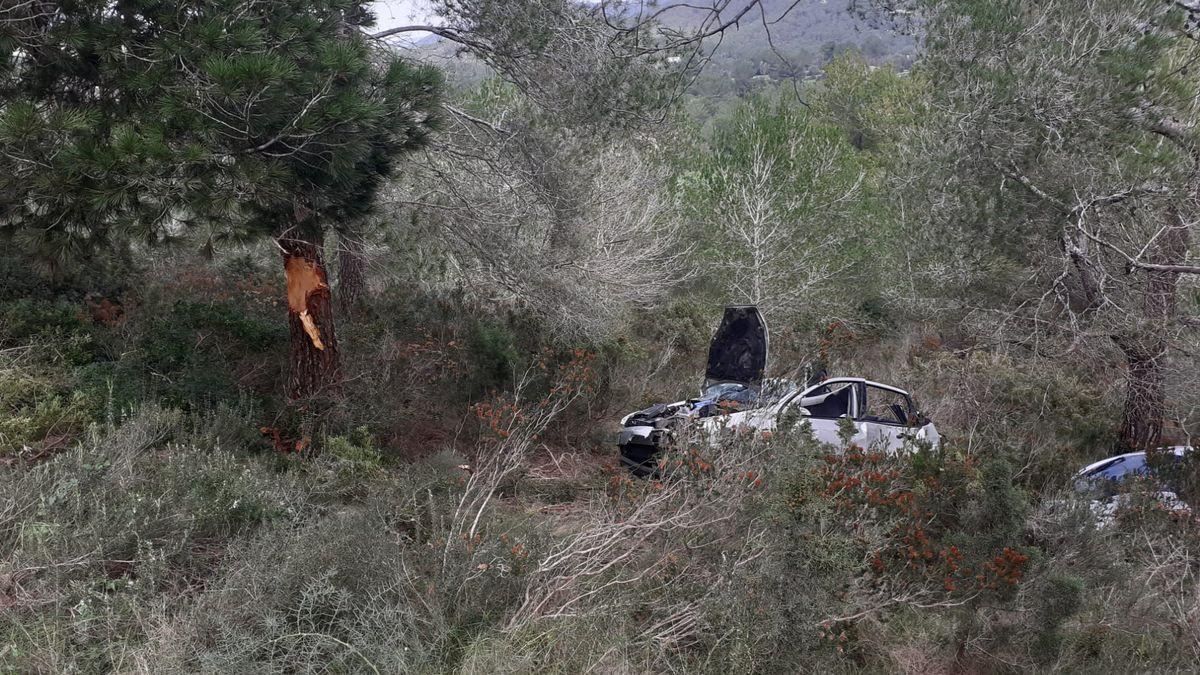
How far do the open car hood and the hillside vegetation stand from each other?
1280mm

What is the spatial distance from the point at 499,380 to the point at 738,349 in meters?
2.83

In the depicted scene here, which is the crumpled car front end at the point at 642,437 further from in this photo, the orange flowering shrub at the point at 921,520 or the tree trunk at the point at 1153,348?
the tree trunk at the point at 1153,348

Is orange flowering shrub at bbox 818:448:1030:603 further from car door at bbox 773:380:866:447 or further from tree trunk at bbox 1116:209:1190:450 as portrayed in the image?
tree trunk at bbox 1116:209:1190:450

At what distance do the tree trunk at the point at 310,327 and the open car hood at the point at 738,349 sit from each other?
4.01 meters

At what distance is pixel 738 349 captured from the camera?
32.1 ft

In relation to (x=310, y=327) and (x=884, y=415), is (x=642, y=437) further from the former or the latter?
(x=884, y=415)

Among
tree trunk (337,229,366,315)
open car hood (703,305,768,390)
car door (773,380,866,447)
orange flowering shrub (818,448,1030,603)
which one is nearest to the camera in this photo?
orange flowering shrub (818,448,1030,603)

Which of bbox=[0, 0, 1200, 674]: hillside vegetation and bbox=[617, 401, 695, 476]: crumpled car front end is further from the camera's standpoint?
bbox=[617, 401, 695, 476]: crumpled car front end

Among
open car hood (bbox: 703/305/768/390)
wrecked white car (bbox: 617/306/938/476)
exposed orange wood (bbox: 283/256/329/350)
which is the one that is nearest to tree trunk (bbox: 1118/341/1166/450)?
wrecked white car (bbox: 617/306/938/476)

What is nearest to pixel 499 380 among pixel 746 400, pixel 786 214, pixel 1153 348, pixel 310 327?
pixel 310 327

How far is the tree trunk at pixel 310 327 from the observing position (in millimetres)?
8336

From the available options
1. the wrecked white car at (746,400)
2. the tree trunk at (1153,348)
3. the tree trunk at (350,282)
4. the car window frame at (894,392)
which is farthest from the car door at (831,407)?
the tree trunk at (350,282)

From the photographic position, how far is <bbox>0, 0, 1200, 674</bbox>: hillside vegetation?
15.9ft

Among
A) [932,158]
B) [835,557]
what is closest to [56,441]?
[835,557]
